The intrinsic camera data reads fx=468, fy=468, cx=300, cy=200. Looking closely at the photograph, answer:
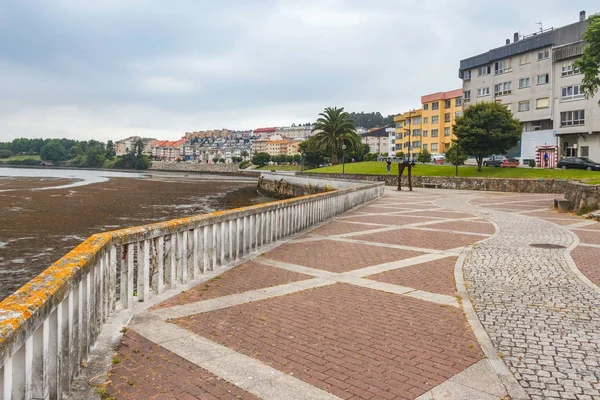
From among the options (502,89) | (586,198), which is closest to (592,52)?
(586,198)

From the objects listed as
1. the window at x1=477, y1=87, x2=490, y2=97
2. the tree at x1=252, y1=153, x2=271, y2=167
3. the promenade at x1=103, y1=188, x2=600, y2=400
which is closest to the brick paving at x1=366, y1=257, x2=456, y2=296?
the promenade at x1=103, y1=188, x2=600, y2=400

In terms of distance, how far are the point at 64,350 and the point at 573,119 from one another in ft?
190

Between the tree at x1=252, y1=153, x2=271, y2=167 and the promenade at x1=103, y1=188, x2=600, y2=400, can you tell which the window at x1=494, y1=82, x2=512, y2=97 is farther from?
the tree at x1=252, y1=153, x2=271, y2=167

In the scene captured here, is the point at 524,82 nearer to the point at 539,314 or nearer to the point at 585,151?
the point at 585,151

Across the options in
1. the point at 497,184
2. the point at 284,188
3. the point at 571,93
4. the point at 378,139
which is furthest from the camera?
the point at 378,139

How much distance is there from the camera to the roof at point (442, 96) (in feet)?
292

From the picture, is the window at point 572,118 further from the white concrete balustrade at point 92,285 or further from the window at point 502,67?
the white concrete balustrade at point 92,285

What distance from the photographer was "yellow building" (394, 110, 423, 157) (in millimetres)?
101750

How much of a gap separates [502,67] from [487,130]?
21.8 m

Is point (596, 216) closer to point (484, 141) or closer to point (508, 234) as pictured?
point (508, 234)

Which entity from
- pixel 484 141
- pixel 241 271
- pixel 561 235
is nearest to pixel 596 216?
pixel 561 235

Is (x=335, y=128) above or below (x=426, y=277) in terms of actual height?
above

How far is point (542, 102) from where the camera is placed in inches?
2248

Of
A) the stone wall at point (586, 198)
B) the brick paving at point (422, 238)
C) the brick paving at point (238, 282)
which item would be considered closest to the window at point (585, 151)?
the stone wall at point (586, 198)
